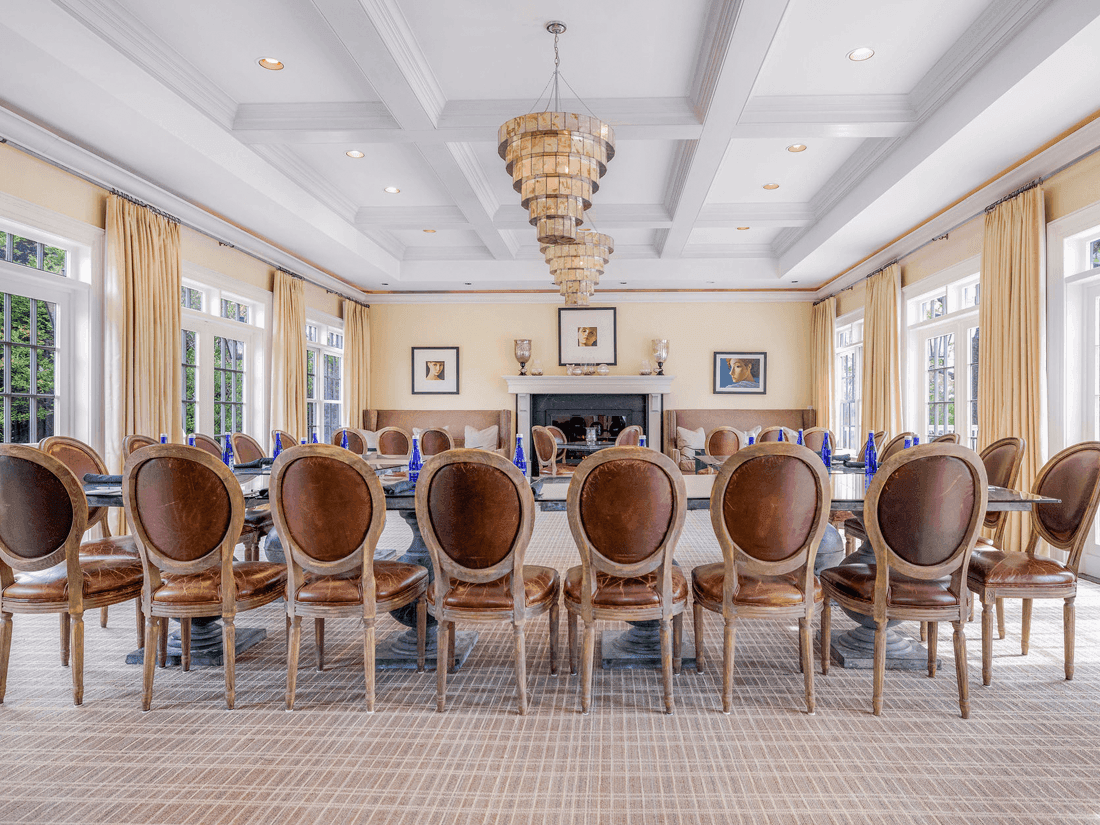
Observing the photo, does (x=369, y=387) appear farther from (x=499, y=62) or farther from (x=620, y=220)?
(x=499, y=62)

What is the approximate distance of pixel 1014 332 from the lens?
16.7ft

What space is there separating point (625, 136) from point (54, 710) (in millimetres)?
4617

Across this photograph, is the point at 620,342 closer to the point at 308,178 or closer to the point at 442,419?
the point at 442,419

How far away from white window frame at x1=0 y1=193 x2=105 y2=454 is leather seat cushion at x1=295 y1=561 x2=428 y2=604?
11.7ft

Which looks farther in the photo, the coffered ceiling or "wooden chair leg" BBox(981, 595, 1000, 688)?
the coffered ceiling

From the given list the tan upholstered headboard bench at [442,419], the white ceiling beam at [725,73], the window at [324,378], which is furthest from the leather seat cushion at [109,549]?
the tan upholstered headboard bench at [442,419]

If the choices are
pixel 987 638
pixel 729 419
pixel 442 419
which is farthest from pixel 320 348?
pixel 987 638

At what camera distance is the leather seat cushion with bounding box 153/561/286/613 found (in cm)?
244

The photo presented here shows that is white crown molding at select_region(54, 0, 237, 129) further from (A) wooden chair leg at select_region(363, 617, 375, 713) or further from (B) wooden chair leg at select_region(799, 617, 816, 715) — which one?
(B) wooden chair leg at select_region(799, 617, 816, 715)

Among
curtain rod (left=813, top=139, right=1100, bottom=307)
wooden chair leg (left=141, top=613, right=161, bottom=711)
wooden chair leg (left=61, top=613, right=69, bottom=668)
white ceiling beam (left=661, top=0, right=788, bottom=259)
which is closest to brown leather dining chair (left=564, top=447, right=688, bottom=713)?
wooden chair leg (left=141, top=613, right=161, bottom=711)

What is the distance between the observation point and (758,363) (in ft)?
33.2

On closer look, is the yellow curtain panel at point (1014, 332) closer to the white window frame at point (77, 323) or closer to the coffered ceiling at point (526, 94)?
the coffered ceiling at point (526, 94)

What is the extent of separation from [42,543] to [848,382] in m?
9.37

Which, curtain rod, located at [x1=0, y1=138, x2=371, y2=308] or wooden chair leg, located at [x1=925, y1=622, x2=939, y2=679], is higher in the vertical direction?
curtain rod, located at [x1=0, y1=138, x2=371, y2=308]
